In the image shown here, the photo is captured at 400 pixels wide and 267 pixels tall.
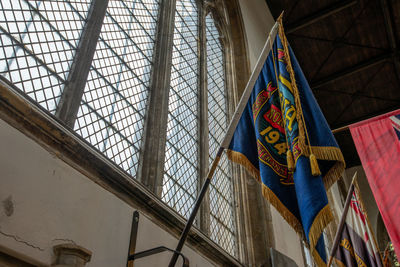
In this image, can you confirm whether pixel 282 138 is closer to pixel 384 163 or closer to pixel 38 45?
pixel 384 163

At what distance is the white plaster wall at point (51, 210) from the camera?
2.04 meters

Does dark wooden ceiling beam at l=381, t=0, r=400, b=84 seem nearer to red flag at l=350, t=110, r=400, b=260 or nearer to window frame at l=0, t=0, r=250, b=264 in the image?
window frame at l=0, t=0, r=250, b=264

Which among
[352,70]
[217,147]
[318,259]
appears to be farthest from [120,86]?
[352,70]

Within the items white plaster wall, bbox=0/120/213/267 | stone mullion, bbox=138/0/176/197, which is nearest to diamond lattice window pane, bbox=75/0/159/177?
stone mullion, bbox=138/0/176/197

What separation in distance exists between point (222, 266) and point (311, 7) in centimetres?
812

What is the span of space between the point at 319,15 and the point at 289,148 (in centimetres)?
832

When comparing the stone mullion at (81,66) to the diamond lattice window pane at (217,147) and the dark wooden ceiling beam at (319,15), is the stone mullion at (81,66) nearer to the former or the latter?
the diamond lattice window pane at (217,147)

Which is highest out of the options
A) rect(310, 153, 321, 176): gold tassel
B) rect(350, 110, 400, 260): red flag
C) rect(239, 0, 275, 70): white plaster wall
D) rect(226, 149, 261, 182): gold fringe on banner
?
rect(239, 0, 275, 70): white plaster wall

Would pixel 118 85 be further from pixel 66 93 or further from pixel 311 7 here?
pixel 311 7

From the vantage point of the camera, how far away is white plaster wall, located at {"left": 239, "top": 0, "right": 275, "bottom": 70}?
27.1 ft

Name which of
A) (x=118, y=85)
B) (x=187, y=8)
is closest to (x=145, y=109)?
(x=118, y=85)

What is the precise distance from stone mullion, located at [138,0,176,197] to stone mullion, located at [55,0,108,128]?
34.2 inches

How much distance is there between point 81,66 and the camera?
3.22 meters

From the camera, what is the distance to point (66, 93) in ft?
9.91
